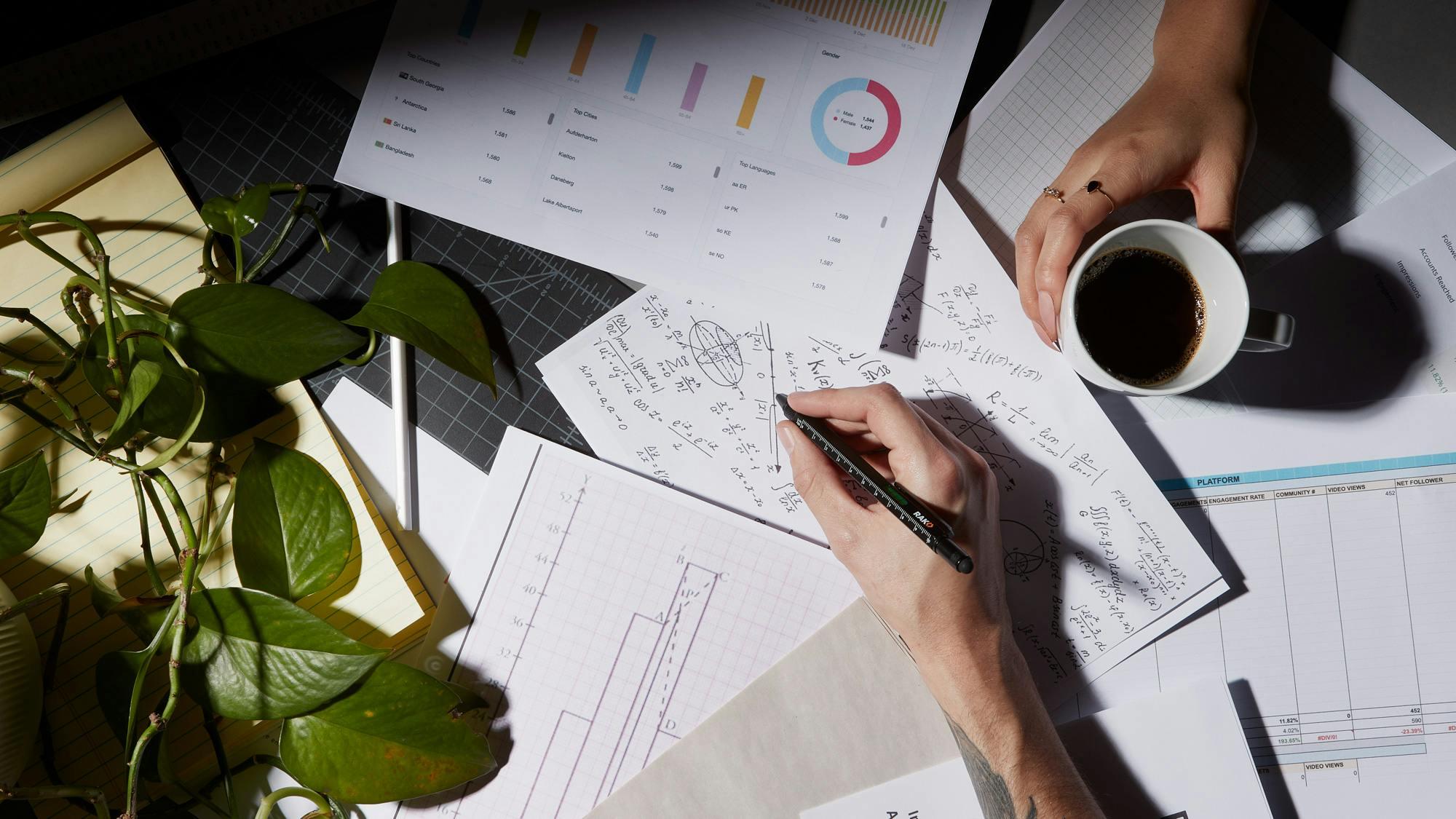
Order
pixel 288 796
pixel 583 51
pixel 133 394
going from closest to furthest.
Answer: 1. pixel 133 394
2. pixel 288 796
3. pixel 583 51

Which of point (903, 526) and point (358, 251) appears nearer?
point (903, 526)

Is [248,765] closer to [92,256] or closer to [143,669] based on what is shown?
[143,669]

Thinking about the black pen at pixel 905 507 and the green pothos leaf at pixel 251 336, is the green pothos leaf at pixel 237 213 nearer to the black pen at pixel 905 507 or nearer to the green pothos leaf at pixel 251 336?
the green pothos leaf at pixel 251 336

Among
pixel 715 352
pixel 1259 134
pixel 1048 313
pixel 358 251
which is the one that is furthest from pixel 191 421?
pixel 1259 134

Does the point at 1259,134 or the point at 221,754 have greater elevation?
the point at 1259,134

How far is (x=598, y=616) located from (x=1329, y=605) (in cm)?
74

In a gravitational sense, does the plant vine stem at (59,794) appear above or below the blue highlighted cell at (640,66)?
below

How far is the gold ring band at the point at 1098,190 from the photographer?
76 cm

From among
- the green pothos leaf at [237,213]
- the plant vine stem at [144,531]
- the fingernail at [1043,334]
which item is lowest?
the plant vine stem at [144,531]

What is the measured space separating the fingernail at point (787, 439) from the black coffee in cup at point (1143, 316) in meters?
0.27

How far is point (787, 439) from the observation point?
0.79 meters

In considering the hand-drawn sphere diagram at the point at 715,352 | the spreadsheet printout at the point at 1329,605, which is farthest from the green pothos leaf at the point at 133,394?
the spreadsheet printout at the point at 1329,605

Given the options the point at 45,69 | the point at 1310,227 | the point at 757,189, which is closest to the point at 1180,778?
the point at 1310,227

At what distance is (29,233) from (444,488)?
0.42 metres
